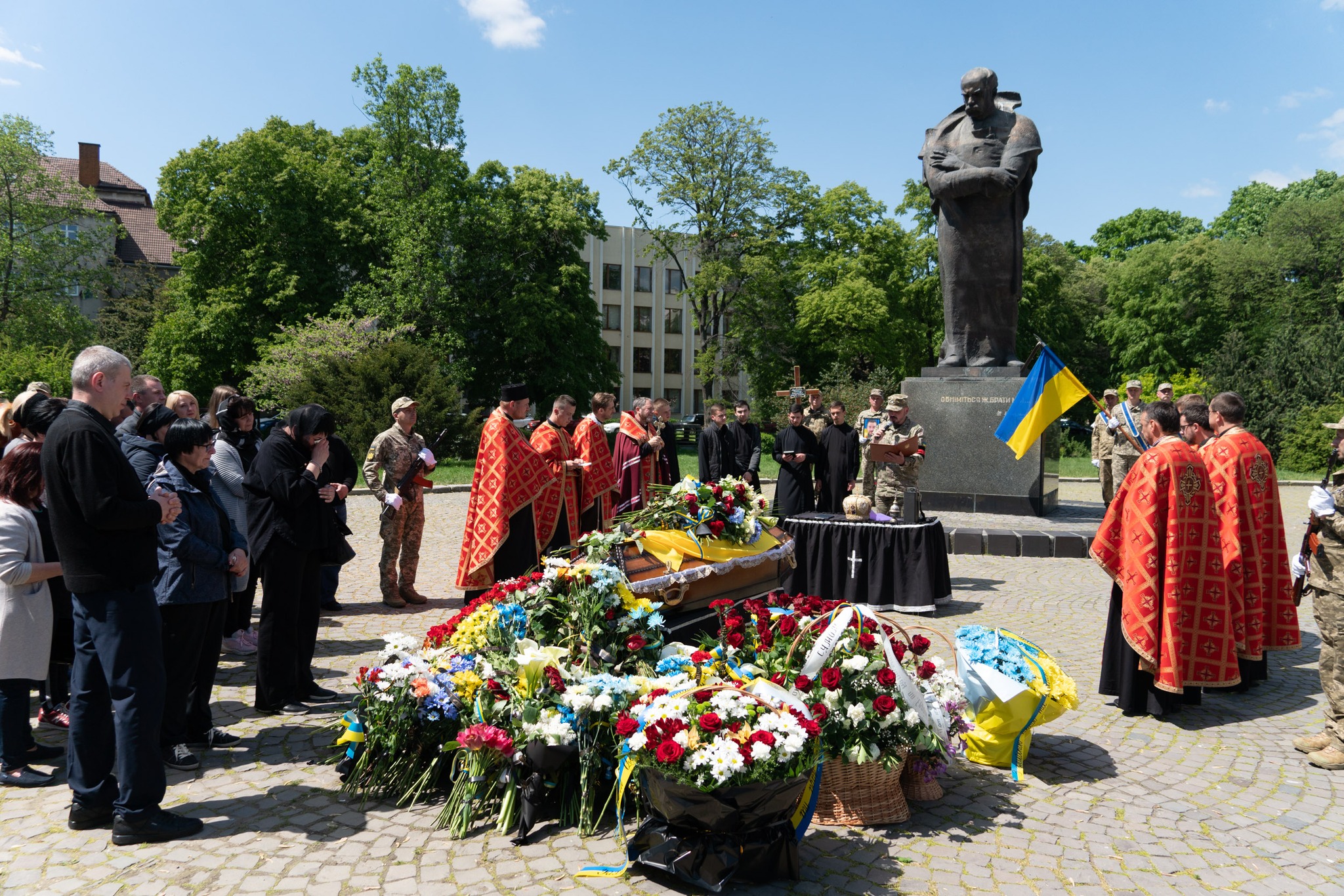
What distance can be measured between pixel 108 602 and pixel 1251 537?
6.98 meters

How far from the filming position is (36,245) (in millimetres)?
42250

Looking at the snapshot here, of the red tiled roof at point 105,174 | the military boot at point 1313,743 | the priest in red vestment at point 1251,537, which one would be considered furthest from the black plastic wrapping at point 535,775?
the red tiled roof at point 105,174

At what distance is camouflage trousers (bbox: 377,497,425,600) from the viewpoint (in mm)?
8953

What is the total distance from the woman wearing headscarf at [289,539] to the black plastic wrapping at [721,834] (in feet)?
9.85

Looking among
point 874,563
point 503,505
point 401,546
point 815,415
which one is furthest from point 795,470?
point 401,546

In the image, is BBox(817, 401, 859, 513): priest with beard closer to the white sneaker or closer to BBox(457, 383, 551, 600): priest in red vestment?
BBox(457, 383, 551, 600): priest in red vestment

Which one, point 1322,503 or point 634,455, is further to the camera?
point 634,455

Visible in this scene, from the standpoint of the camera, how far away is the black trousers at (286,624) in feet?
18.4

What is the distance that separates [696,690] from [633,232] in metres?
62.6

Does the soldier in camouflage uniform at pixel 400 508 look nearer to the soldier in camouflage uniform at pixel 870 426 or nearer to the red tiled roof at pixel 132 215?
the soldier in camouflage uniform at pixel 870 426

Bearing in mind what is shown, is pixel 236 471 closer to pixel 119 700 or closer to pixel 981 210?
pixel 119 700

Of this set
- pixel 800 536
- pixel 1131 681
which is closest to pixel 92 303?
pixel 800 536

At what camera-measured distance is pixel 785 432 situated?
11758 mm

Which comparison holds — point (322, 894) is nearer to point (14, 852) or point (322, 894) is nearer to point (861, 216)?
point (14, 852)
